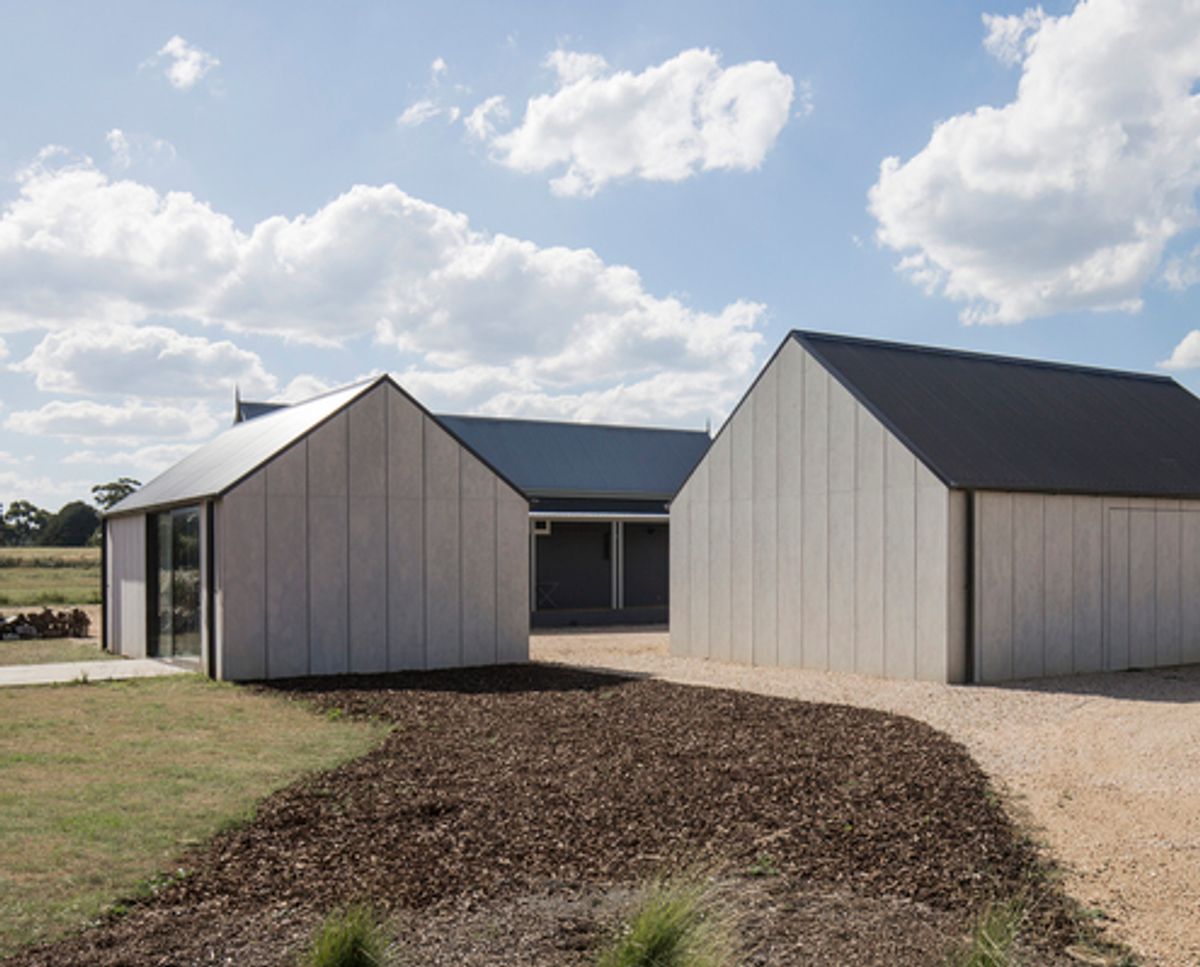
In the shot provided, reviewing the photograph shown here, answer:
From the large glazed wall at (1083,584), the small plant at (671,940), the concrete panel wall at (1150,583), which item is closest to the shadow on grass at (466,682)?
the large glazed wall at (1083,584)

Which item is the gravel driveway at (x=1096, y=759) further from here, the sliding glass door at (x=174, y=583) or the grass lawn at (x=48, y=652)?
the grass lawn at (x=48, y=652)

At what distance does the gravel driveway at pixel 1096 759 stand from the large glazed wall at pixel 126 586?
20.2ft

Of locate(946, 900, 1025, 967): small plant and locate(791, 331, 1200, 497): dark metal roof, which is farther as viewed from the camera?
locate(791, 331, 1200, 497): dark metal roof

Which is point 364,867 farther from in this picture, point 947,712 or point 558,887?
point 947,712

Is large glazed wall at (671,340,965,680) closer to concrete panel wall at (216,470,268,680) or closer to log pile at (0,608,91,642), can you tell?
concrete panel wall at (216,470,268,680)

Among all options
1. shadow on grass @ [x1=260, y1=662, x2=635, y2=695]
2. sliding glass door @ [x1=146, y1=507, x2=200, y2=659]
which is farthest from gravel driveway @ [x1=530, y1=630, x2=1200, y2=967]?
sliding glass door @ [x1=146, y1=507, x2=200, y2=659]

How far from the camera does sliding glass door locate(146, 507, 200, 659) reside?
15.2m

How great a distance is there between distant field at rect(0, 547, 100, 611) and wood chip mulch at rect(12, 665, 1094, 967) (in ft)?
74.3

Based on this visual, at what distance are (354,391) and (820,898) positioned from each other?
11842 millimetres

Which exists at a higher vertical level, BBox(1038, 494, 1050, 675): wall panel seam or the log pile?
BBox(1038, 494, 1050, 675): wall panel seam

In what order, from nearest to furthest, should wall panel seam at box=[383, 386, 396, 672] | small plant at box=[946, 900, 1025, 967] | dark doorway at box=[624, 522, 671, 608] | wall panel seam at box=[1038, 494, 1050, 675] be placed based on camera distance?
small plant at box=[946, 900, 1025, 967]
wall panel seam at box=[1038, 494, 1050, 675]
wall panel seam at box=[383, 386, 396, 672]
dark doorway at box=[624, 522, 671, 608]

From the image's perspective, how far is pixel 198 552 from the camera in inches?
590

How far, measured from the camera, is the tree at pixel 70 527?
77.8 meters

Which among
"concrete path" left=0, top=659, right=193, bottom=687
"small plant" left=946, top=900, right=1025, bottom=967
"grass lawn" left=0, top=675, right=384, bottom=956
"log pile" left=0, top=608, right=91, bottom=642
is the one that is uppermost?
"small plant" left=946, top=900, right=1025, bottom=967
